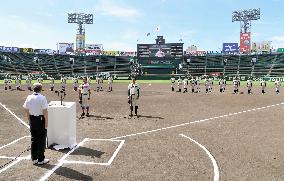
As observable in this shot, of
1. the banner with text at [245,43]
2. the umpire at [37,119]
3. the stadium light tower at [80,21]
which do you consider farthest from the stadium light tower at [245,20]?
the umpire at [37,119]

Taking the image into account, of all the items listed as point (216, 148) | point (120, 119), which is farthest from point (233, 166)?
point (120, 119)

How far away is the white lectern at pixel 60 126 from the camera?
10.2 m

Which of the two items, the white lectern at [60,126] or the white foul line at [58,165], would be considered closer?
the white foul line at [58,165]

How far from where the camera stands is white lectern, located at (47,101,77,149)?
10.2 m

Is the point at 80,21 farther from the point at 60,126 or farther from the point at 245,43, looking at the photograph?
the point at 60,126

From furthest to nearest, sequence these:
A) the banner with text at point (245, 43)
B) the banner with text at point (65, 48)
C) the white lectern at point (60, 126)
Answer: the banner with text at point (65, 48), the banner with text at point (245, 43), the white lectern at point (60, 126)

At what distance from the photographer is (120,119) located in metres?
17.2

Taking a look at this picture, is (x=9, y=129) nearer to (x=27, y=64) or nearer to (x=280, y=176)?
(x=280, y=176)

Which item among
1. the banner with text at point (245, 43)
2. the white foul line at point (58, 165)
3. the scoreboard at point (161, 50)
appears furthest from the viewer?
the banner with text at point (245, 43)

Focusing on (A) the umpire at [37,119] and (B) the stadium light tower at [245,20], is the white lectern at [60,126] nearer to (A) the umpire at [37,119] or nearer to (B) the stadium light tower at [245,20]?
(A) the umpire at [37,119]

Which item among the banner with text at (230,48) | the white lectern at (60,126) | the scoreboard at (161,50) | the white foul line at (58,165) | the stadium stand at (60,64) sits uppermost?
the banner with text at (230,48)

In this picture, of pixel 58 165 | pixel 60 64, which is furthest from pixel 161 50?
pixel 58 165

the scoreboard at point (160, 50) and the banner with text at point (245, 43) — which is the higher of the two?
the banner with text at point (245, 43)

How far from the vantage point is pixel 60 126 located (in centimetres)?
1033
